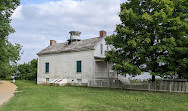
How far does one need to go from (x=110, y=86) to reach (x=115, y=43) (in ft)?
17.0

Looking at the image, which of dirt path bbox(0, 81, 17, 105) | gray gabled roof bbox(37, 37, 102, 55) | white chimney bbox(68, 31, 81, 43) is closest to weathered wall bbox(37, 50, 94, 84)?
gray gabled roof bbox(37, 37, 102, 55)

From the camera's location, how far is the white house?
67.9ft

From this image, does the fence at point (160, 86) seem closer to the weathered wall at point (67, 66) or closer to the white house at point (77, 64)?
the white house at point (77, 64)

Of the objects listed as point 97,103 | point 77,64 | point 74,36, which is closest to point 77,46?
point 77,64

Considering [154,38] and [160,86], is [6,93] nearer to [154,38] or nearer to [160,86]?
[160,86]

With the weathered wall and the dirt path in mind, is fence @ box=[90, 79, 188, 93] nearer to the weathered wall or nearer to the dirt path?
the weathered wall

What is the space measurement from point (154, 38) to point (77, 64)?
34.9 ft

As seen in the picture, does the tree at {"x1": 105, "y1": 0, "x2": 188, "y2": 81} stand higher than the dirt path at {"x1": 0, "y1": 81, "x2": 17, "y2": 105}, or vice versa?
the tree at {"x1": 105, "y1": 0, "x2": 188, "y2": 81}

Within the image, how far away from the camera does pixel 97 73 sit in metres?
20.6

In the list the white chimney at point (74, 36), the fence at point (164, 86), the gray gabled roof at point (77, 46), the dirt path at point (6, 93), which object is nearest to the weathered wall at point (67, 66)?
the gray gabled roof at point (77, 46)

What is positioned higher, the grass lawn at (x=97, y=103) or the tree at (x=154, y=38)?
the tree at (x=154, y=38)

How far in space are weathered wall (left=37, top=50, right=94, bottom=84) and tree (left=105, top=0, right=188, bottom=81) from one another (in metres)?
5.21

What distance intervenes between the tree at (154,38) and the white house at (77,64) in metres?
4.60

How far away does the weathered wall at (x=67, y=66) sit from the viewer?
2119 cm
